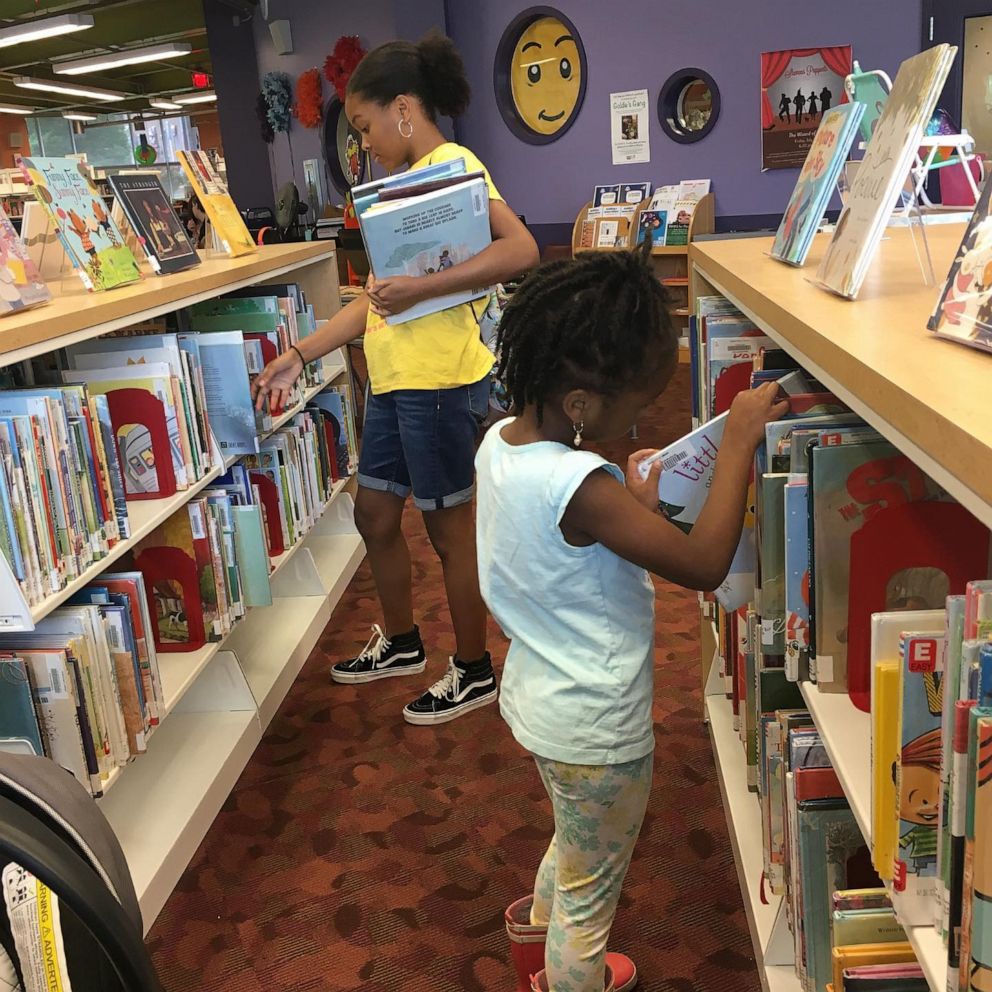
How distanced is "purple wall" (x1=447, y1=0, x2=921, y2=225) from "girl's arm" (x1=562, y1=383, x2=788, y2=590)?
5596 mm

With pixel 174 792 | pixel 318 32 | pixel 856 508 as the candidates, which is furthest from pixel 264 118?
pixel 856 508

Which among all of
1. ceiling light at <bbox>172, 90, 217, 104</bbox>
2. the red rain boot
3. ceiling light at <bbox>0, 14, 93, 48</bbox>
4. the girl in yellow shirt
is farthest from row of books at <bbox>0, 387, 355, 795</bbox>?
ceiling light at <bbox>172, 90, 217, 104</bbox>

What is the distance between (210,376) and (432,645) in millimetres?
1127

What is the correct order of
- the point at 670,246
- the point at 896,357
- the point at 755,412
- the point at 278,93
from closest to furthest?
1. the point at 896,357
2. the point at 755,412
3. the point at 670,246
4. the point at 278,93

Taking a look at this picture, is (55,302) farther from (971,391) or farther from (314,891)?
(971,391)

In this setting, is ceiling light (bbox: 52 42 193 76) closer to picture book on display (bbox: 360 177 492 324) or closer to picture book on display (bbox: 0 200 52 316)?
picture book on display (bbox: 360 177 492 324)

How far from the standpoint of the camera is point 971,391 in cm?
74

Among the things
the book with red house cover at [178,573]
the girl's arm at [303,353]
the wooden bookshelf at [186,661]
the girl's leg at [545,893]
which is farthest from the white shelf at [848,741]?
the girl's arm at [303,353]

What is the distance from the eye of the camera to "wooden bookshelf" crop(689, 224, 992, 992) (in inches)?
26.6

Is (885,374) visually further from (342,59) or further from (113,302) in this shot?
(342,59)

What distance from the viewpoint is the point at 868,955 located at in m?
0.97

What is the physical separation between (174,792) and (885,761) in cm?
177

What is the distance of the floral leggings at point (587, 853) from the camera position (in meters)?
1.37

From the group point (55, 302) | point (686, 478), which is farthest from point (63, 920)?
point (55, 302)
